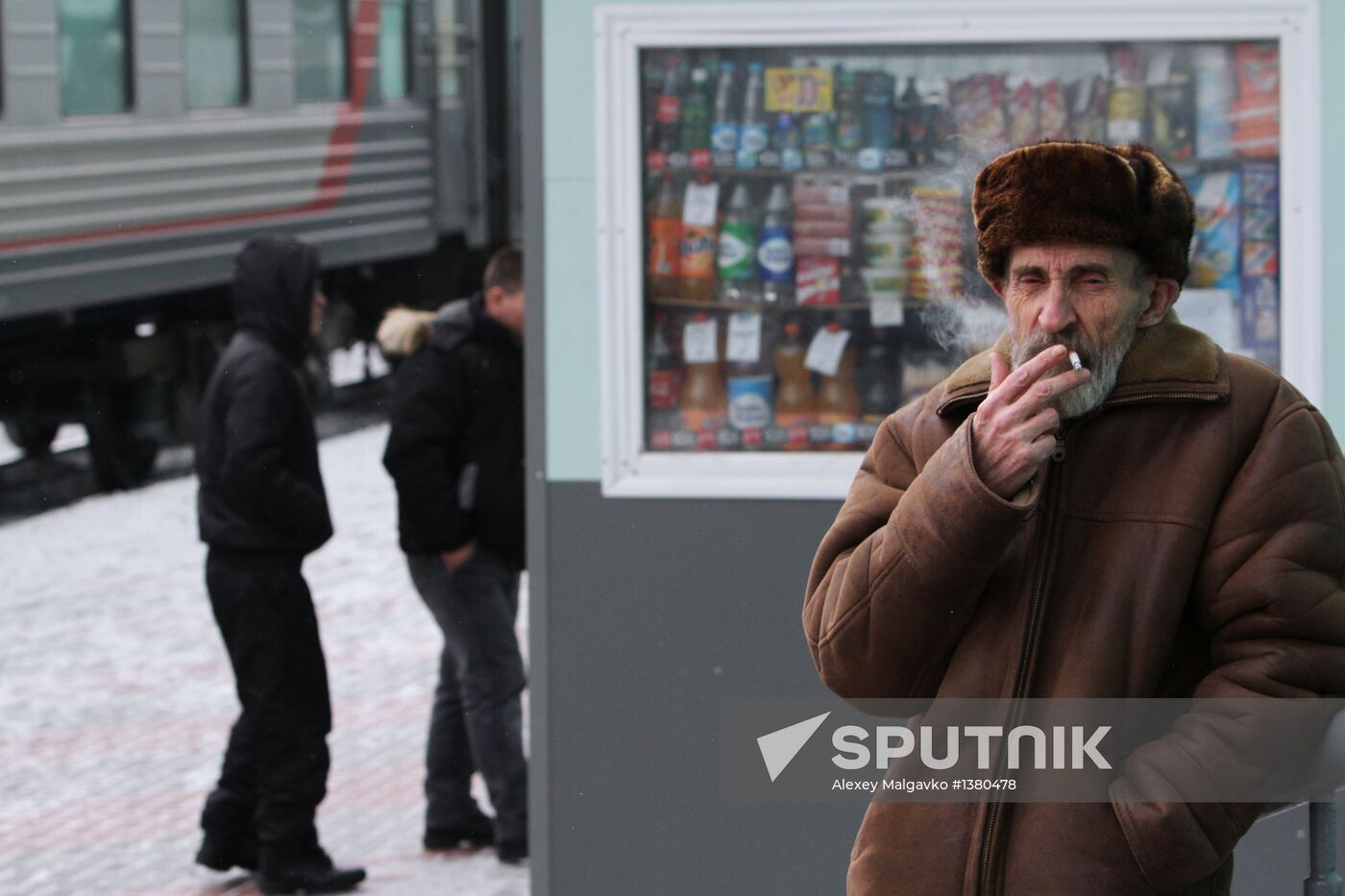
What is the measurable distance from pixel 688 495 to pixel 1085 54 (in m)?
1.31

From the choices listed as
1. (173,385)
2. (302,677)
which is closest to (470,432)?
(302,677)

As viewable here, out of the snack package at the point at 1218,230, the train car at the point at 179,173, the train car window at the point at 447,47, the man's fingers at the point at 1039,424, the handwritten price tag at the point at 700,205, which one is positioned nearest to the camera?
the man's fingers at the point at 1039,424

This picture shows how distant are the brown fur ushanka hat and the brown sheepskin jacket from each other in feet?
0.41

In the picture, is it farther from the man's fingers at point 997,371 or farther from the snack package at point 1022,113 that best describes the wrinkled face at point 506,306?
the man's fingers at point 997,371

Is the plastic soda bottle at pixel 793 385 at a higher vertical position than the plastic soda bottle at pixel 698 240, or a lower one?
lower

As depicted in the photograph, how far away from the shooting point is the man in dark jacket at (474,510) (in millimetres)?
5270

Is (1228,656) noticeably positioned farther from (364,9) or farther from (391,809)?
(364,9)

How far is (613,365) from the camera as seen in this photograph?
417cm

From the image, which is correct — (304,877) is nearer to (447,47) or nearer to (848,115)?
(848,115)

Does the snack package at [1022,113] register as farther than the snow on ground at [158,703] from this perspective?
No

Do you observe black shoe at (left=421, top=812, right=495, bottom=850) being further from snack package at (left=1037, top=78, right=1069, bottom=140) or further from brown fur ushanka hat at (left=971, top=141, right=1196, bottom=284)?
brown fur ushanka hat at (left=971, top=141, right=1196, bottom=284)

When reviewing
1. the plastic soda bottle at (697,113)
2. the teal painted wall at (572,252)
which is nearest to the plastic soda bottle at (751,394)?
the teal painted wall at (572,252)

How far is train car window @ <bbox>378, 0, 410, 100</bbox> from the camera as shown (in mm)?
13727

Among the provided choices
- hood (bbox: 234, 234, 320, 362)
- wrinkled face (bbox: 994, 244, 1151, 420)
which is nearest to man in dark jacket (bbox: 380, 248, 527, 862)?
hood (bbox: 234, 234, 320, 362)
